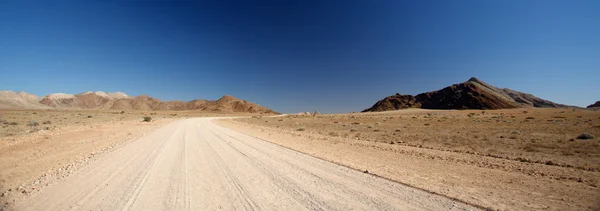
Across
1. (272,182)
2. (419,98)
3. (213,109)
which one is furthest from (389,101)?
(272,182)

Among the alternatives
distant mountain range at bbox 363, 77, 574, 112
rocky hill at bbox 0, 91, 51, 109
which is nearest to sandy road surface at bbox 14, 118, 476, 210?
distant mountain range at bbox 363, 77, 574, 112

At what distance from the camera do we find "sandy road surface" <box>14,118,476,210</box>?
16.8 feet

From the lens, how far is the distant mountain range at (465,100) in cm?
11889

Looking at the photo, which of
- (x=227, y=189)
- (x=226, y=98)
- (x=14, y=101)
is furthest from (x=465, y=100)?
(x=14, y=101)

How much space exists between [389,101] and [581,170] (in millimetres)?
153843

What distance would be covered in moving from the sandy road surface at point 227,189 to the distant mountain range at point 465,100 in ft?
426

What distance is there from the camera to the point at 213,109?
536 ft

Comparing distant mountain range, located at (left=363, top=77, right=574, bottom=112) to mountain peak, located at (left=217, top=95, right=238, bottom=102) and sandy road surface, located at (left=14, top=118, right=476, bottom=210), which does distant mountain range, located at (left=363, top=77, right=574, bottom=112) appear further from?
sandy road surface, located at (left=14, top=118, right=476, bottom=210)

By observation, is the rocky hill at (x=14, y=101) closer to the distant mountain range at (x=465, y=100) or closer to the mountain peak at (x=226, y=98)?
the mountain peak at (x=226, y=98)

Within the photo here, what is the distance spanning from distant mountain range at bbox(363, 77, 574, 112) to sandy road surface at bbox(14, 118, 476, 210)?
5113 inches

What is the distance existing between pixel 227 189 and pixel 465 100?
138780mm

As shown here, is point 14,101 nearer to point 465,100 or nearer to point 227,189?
point 227,189

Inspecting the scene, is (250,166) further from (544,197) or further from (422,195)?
(544,197)

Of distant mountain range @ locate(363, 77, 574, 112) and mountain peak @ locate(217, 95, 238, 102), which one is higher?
mountain peak @ locate(217, 95, 238, 102)
